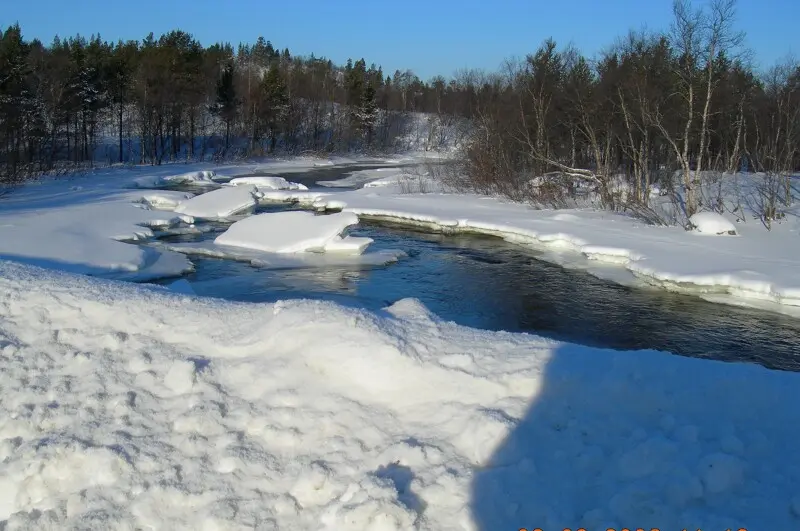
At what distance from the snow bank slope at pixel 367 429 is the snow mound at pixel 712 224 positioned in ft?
35.6

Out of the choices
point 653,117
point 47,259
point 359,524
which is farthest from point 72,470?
point 653,117

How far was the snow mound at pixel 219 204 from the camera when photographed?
755 inches

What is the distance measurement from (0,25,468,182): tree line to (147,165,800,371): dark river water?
15.6 m

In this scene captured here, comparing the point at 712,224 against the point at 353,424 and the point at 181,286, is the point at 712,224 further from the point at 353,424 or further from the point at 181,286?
the point at 353,424

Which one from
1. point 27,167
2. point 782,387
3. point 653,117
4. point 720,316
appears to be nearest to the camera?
point 782,387

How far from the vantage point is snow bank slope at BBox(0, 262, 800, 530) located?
3.54m

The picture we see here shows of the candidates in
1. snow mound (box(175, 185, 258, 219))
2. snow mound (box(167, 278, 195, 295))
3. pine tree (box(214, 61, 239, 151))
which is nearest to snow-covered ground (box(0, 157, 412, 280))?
snow mound (box(175, 185, 258, 219))

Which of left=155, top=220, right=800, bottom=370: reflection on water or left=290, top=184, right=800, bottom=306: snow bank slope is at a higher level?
left=290, top=184, right=800, bottom=306: snow bank slope

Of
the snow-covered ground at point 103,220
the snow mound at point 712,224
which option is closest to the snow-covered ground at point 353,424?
the snow-covered ground at point 103,220

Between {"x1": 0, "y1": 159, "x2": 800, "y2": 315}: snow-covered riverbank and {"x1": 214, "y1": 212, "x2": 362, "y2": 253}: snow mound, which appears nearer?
{"x1": 0, "y1": 159, "x2": 800, "y2": 315}: snow-covered riverbank

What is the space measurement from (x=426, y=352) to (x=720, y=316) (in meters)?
6.82

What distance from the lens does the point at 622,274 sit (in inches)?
491

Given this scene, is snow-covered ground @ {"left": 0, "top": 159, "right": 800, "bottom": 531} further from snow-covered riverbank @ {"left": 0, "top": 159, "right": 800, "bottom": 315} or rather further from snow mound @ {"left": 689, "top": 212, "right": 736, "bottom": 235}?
snow mound @ {"left": 689, "top": 212, "right": 736, "bottom": 235}

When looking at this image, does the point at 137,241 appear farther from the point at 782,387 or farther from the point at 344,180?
the point at 344,180
